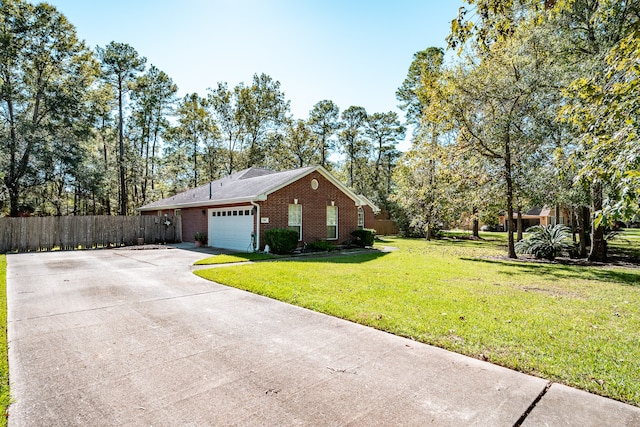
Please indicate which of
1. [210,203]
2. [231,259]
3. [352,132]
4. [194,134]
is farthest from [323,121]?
[231,259]

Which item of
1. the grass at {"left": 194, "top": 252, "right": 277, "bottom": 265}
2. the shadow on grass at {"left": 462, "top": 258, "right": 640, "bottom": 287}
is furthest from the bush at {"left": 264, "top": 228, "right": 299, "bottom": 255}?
the shadow on grass at {"left": 462, "top": 258, "right": 640, "bottom": 287}

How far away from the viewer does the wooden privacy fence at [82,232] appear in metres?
15.4

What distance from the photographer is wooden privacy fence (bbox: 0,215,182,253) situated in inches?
606

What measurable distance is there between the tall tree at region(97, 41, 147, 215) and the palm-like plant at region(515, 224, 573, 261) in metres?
27.7

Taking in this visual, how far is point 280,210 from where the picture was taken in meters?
14.9

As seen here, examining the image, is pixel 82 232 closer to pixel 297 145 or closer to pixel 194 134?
pixel 194 134

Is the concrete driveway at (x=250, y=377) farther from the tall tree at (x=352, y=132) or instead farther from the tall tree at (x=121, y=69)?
the tall tree at (x=352, y=132)

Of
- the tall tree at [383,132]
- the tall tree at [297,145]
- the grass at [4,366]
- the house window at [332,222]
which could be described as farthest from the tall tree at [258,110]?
the grass at [4,366]

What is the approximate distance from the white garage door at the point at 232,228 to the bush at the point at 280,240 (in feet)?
4.01

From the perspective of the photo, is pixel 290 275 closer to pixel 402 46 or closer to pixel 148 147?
pixel 402 46

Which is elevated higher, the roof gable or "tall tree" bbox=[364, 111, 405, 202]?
"tall tree" bbox=[364, 111, 405, 202]

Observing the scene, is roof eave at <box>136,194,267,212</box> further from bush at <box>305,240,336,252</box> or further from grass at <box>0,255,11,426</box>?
grass at <box>0,255,11,426</box>

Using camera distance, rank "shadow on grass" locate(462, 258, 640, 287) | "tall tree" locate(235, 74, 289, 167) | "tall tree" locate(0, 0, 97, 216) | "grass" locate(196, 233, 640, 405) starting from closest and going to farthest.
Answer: "grass" locate(196, 233, 640, 405) → "shadow on grass" locate(462, 258, 640, 287) → "tall tree" locate(0, 0, 97, 216) → "tall tree" locate(235, 74, 289, 167)

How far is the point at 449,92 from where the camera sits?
44.1ft
